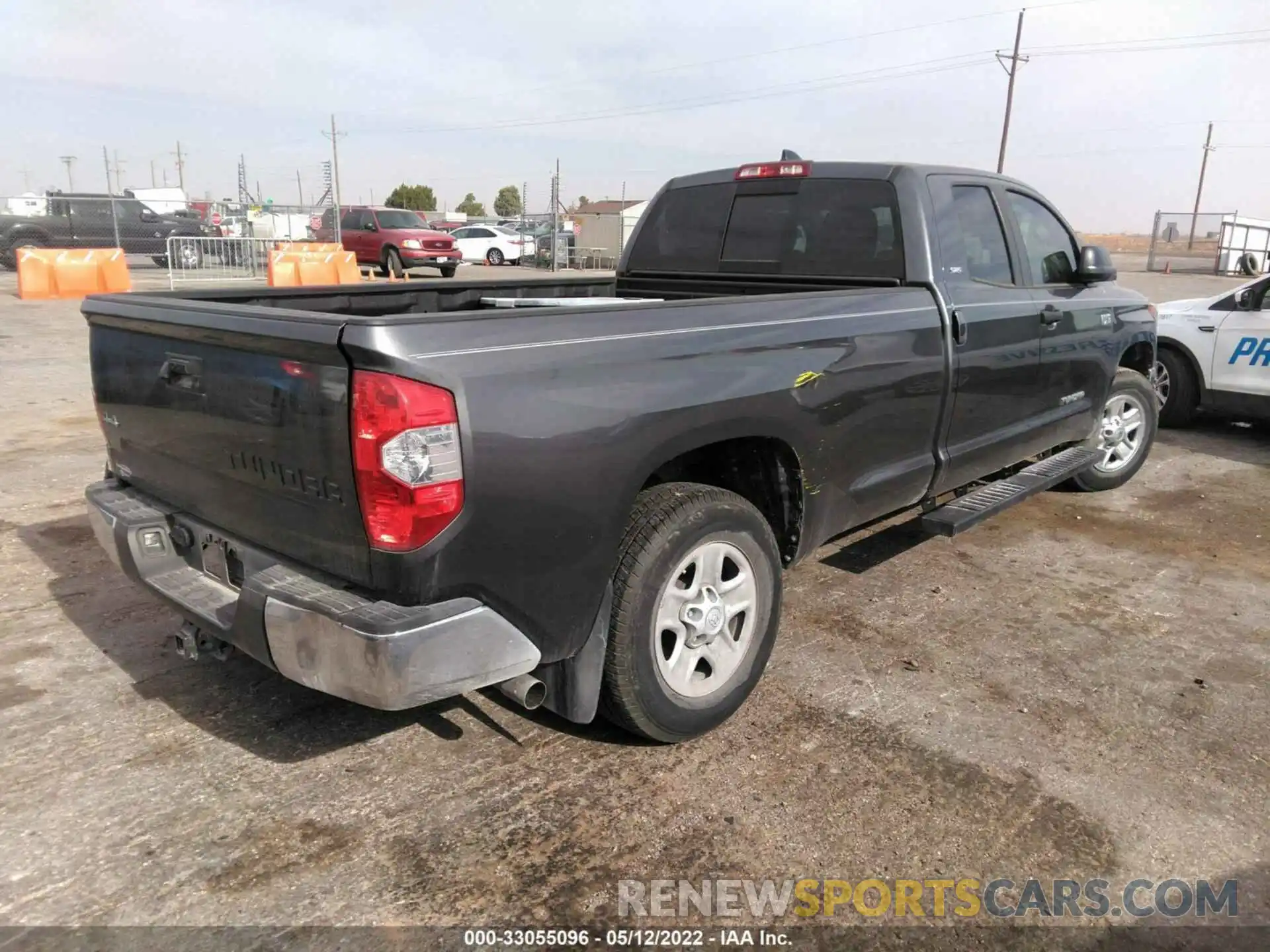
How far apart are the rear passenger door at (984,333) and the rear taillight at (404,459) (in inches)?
102

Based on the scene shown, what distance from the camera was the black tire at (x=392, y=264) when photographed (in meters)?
22.2

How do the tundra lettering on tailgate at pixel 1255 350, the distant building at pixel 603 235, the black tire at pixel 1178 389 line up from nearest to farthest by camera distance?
the tundra lettering on tailgate at pixel 1255 350 → the black tire at pixel 1178 389 → the distant building at pixel 603 235

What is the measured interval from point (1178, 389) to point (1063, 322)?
4025 millimetres

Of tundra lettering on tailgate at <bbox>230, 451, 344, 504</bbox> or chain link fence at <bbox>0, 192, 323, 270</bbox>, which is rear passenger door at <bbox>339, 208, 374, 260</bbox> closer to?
chain link fence at <bbox>0, 192, 323, 270</bbox>

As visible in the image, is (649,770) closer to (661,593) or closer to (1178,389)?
(661,593)

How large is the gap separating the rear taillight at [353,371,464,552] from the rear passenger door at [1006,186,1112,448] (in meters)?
3.58

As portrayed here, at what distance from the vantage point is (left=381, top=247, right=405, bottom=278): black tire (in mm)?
22250

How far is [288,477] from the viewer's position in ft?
8.01

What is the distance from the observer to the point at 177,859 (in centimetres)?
247

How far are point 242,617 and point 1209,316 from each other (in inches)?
315

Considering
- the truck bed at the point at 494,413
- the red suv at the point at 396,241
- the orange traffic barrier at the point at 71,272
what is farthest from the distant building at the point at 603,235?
the truck bed at the point at 494,413

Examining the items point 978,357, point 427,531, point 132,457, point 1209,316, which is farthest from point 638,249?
point 1209,316

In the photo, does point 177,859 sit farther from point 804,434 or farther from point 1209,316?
point 1209,316

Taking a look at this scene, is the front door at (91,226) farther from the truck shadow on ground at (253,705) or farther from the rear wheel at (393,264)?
the truck shadow on ground at (253,705)
